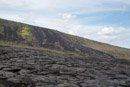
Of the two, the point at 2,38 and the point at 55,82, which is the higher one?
the point at 2,38

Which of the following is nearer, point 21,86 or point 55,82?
point 21,86

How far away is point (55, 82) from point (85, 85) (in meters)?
4.02

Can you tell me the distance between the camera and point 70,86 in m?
37.0

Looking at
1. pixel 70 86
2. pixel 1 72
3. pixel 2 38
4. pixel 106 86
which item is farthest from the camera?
pixel 2 38

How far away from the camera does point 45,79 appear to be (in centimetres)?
4162

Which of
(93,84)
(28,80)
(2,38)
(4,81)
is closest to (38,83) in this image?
(28,80)

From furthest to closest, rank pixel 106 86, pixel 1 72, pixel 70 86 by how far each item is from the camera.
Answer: pixel 1 72
pixel 106 86
pixel 70 86

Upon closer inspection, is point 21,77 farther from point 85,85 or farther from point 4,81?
point 85,85

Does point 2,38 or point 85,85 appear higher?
point 2,38

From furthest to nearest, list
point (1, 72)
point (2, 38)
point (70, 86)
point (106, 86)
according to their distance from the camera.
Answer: point (2, 38) < point (1, 72) < point (106, 86) < point (70, 86)

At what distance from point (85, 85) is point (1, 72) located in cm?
1393

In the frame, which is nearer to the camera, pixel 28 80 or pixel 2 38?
pixel 28 80

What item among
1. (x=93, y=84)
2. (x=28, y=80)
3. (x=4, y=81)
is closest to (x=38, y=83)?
(x=28, y=80)

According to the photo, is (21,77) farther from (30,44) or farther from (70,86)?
(30,44)
